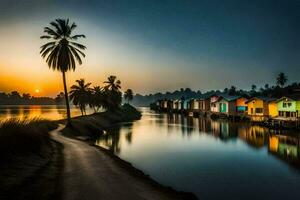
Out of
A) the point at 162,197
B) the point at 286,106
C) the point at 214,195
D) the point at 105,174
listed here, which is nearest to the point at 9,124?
the point at 105,174

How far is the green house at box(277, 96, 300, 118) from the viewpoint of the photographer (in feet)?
211

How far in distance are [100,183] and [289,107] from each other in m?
64.9

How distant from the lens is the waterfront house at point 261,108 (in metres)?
75.7

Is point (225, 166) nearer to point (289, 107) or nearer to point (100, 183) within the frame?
point (100, 183)

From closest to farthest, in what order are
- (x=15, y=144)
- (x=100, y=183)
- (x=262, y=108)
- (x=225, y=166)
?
(x=100, y=183), (x=15, y=144), (x=225, y=166), (x=262, y=108)

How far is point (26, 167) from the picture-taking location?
17.7 m

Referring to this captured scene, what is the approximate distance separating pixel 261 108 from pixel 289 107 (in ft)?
51.4

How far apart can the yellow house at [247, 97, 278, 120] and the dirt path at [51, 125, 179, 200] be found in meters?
66.0

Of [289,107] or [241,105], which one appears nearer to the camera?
[289,107]

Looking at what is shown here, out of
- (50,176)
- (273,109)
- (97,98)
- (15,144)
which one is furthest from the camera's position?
(97,98)

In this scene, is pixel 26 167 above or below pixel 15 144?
below

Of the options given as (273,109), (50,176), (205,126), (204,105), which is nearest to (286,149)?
(50,176)

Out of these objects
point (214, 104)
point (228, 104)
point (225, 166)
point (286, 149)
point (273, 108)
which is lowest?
point (225, 166)

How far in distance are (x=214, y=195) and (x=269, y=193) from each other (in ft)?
15.1
